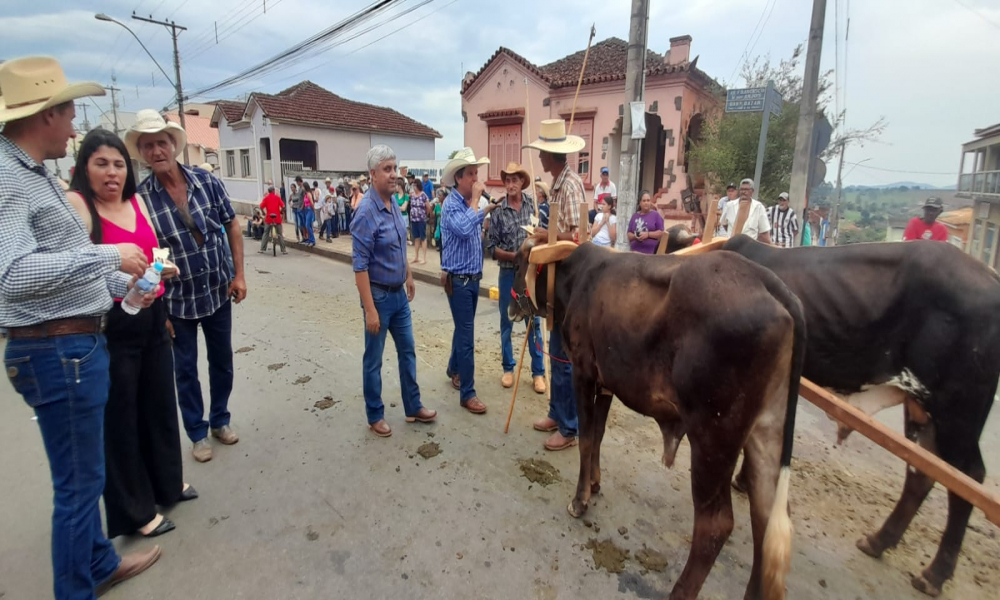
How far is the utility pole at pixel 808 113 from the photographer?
26.2 feet

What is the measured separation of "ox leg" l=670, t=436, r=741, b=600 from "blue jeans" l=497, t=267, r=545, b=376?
2.25 m

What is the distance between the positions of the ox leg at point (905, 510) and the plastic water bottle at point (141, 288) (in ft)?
12.4

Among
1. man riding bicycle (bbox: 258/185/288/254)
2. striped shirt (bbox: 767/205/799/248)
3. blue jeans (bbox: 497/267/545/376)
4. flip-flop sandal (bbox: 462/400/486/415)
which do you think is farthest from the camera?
man riding bicycle (bbox: 258/185/288/254)

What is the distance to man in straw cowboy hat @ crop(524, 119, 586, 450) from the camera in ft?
12.1

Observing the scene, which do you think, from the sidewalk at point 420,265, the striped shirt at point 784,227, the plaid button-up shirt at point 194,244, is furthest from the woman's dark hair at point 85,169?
the striped shirt at point 784,227

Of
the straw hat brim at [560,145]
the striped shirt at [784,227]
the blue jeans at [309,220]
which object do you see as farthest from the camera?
the blue jeans at [309,220]

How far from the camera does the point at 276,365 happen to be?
525cm

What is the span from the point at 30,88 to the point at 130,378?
1390 mm

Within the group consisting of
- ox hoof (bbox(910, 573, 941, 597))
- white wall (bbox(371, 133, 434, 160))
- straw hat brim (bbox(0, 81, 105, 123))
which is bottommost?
ox hoof (bbox(910, 573, 941, 597))

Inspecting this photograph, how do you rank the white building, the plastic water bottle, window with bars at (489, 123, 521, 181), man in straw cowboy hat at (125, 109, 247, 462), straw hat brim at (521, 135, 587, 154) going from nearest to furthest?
the plastic water bottle, man in straw cowboy hat at (125, 109, 247, 462), straw hat brim at (521, 135, 587, 154), window with bars at (489, 123, 521, 181), the white building

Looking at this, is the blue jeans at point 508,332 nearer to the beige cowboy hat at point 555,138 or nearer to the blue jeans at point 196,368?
the beige cowboy hat at point 555,138

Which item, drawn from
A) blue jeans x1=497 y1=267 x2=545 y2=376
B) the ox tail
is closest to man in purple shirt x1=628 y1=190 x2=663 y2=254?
blue jeans x1=497 y1=267 x2=545 y2=376

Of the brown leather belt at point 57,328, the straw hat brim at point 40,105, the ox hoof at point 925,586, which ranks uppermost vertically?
the straw hat brim at point 40,105

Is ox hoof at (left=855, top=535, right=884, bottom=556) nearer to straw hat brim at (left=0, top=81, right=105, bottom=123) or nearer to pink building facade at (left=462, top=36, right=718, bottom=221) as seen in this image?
straw hat brim at (left=0, top=81, right=105, bottom=123)
